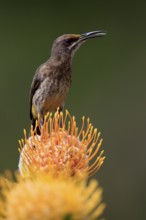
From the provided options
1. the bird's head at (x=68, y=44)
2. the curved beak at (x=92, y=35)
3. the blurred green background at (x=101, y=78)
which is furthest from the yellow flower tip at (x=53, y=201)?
the blurred green background at (x=101, y=78)

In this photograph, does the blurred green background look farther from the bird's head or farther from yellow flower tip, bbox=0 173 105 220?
yellow flower tip, bbox=0 173 105 220

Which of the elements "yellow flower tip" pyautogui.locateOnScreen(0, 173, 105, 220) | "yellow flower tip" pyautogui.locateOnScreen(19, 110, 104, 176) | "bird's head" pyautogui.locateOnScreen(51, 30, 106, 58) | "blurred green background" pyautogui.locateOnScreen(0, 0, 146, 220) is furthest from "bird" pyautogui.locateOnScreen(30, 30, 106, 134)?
"blurred green background" pyautogui.locateOnScreen(0, 0, 146, 220)

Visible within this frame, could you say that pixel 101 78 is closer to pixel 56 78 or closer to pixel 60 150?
pixel 56 78

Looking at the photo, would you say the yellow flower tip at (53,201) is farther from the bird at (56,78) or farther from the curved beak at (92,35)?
the bird at (56,78)

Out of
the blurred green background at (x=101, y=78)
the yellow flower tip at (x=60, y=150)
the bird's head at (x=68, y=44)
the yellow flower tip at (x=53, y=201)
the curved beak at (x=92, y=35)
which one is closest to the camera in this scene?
the yellow flower tip at (x=53, y=201)

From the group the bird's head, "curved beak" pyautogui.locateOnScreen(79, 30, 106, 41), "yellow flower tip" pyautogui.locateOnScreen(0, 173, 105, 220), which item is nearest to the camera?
"yellow flower tip" pyautogui.locateOnScreen(0, 173, 105, 220)

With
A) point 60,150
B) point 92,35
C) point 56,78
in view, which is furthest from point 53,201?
point 56,78
